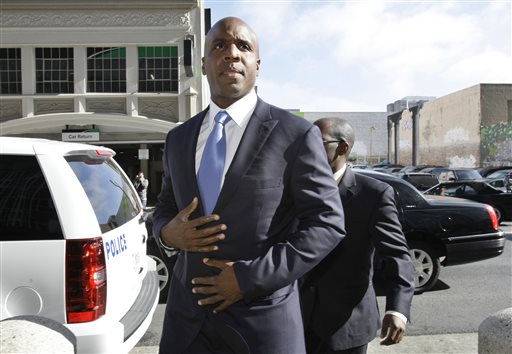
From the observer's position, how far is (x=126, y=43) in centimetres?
1917

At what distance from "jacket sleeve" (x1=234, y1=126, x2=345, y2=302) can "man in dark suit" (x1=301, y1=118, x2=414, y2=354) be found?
0.72 meters

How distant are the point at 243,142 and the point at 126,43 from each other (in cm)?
1899

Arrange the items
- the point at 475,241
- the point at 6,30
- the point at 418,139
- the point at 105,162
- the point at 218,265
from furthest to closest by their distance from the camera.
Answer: the point at 418,139
the point at 6,30
the point at 475,241
the point at 105,162
the point at 218,265

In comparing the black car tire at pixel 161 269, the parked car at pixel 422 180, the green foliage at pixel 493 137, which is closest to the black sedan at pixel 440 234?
the black car tire at pixel 161 269

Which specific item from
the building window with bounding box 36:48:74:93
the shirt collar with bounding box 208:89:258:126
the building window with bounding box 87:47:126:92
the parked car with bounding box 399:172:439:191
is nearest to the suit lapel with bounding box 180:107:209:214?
the shirt collar with bounding box 208:89:258:126

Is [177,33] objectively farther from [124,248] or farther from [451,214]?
[124,248]

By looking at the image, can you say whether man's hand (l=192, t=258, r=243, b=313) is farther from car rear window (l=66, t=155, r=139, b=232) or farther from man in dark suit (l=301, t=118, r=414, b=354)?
car rear window (l=66, t=155, r=139, b=232)

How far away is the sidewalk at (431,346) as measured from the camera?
4.31 metres

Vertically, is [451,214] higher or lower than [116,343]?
higher

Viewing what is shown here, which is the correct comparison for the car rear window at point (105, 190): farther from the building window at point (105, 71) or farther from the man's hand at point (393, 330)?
the building window at point (105, 71)

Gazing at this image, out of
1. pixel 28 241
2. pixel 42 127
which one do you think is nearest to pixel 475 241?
pixel 28 241

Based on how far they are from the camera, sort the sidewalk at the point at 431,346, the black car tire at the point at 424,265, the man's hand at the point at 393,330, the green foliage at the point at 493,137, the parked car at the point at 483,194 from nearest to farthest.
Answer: the man's hand at the point at 393,330, the sidewalk at the point at 431,346, the black car tire at the point at 424,265, the parked car at the point at 483,194, the green foliage at the point at 493,137

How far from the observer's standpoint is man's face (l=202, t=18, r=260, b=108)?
1709mm

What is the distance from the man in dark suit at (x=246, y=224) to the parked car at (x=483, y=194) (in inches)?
515
